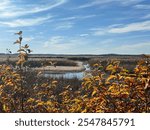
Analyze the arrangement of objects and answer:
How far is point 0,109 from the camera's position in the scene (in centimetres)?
557

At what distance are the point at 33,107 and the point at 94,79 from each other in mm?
1222

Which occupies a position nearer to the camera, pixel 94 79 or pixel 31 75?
pixel 94 79

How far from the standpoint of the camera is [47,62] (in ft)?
21.4

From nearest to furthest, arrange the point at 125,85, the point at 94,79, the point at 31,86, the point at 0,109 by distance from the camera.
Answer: the point at 125,85 < the point at 94,79 < the point at 0,109 < the point at 31,86

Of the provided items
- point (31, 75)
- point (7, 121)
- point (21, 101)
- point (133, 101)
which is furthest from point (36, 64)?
point (133, 101)

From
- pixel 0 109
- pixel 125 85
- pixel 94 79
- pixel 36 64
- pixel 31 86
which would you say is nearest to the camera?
pixel 125 85

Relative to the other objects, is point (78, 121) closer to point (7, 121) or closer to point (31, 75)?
point (7, 121)

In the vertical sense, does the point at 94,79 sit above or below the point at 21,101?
above

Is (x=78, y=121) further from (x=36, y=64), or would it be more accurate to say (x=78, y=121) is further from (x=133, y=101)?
(x=36, y=64)

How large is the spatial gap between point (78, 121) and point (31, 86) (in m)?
1.99

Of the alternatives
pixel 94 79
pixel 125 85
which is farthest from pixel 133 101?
Result: pixel 94 79

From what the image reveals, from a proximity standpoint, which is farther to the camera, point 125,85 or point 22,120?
point 22,120

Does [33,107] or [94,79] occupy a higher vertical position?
[94,79]

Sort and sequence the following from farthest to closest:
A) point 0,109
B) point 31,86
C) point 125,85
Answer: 1. point 31,86
2. point 0,109
3. point 125,85
